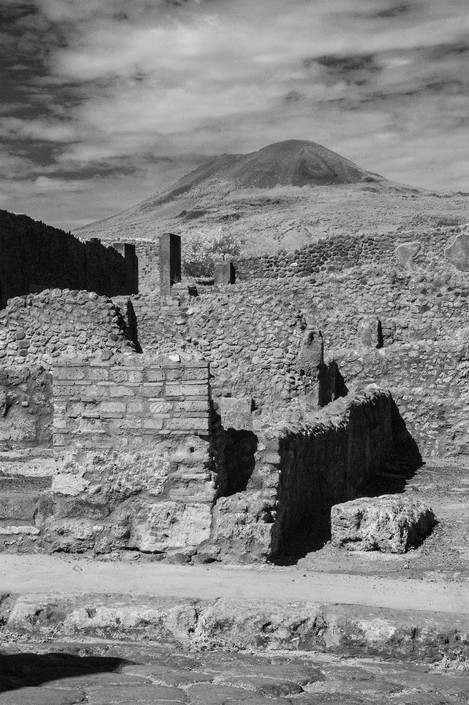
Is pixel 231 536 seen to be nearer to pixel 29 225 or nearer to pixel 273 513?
pixel 273 513

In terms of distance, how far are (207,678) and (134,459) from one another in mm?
2611

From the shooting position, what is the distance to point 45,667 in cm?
423

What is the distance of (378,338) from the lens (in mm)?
15016

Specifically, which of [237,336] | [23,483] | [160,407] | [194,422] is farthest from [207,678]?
[237,336]

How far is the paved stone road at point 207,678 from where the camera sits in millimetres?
3740

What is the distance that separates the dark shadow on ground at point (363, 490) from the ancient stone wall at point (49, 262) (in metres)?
9.15

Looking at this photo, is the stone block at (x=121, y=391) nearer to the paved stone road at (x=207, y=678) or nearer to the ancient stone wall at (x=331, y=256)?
the paved stone road at (x=207, y=678)

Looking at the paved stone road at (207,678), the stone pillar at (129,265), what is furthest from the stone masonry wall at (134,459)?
the stone pillar at (129,265)

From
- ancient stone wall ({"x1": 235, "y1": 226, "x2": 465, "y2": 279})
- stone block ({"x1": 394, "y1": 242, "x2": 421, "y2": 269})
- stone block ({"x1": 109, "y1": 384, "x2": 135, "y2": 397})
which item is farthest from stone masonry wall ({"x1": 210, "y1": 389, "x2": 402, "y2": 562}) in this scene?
ancient stone wall ({"x1": 235, "y1": 226, "x2": 465, "y2": 279})

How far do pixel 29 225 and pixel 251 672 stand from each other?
17.5m

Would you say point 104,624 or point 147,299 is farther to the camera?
point 147,299

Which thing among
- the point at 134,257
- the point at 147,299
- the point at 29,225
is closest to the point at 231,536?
the point at 147,299

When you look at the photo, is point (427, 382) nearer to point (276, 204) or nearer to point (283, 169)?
point (276, 204)

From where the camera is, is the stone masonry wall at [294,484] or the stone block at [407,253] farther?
the stone block at [407,253]
